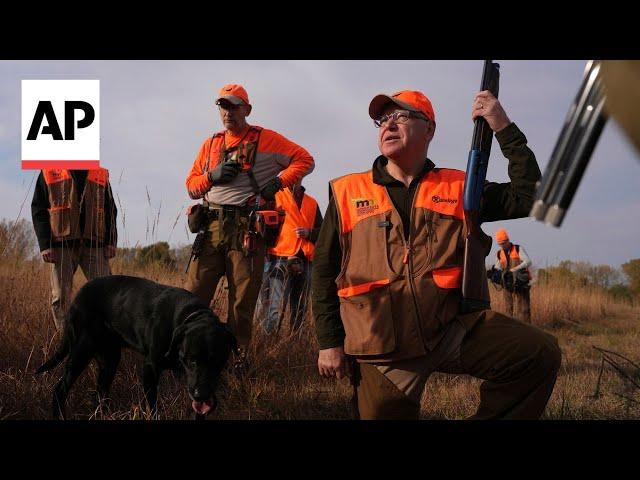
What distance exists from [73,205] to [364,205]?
3.55m

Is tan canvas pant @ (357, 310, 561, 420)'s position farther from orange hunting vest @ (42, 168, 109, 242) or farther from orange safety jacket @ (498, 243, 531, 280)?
orange safety jacket @ (498, 243, 531, 280)

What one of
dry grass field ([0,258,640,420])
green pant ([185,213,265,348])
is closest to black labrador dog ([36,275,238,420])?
dry grass field ([0,258,640,420])

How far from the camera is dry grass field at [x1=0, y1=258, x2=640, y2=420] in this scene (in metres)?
3.83

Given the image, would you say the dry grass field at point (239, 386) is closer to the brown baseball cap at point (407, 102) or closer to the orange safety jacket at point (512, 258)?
the brown baseball cap at point (407, 102)

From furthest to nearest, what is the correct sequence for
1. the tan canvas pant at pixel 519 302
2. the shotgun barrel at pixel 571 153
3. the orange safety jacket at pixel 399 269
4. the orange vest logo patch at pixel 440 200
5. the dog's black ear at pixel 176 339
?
the tan canvas pant at pixel 519 302, the dog's black ear at pixel 176 339, the orange vest logo patch at pixel 440 200, the orange safety jacket at pixel 399 269, the shotgun barrel at pixel 571 153

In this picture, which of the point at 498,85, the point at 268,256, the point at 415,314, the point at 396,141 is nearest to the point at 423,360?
the point at 415,314

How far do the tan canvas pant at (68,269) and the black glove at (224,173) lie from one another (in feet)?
4.58

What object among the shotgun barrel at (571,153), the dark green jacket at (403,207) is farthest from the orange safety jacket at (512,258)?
the shotgun barrel at (571,153)

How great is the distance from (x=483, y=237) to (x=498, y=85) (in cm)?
76

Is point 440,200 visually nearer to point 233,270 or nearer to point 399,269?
point 399,269

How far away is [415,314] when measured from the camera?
103 inches

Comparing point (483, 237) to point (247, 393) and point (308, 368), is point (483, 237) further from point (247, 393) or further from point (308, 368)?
point (308, 368)

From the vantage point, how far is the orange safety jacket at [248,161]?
479cm

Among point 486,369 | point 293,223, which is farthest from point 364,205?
point 293,223
